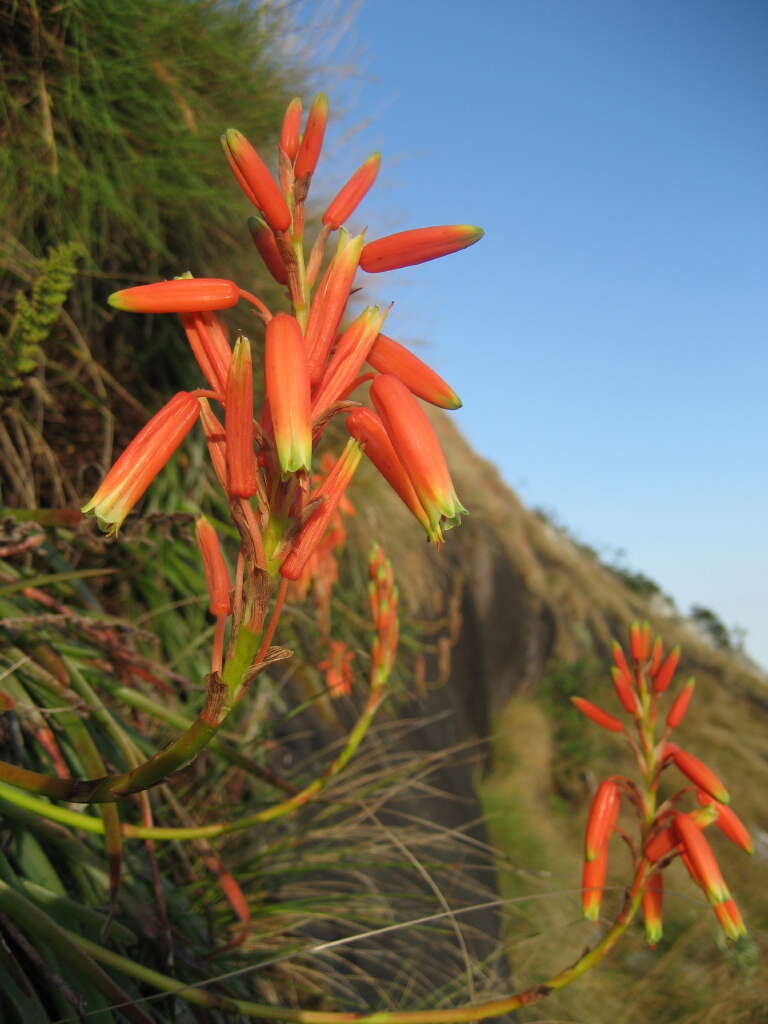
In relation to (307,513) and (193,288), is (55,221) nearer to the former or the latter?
(193,288)

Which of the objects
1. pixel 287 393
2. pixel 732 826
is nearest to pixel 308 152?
pixel 287 393

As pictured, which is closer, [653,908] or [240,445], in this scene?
[240,445]

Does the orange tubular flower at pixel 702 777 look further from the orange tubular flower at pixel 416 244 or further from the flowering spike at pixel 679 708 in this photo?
the orange tubular flower at pixel 416 244

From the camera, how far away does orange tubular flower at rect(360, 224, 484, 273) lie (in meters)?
0.82

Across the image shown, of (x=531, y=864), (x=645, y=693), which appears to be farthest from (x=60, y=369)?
(x=531, y=864)

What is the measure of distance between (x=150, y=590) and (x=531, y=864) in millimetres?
4500

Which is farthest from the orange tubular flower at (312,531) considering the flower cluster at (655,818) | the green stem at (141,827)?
the flower cluster at (655,818)

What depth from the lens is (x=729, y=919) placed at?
4.04ft

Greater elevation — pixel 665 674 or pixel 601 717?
pixel 665 674

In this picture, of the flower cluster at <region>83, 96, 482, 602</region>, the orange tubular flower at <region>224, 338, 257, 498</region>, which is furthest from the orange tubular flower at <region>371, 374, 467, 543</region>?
the orange tubular flower at <region>224, 338, 257, 498</region>

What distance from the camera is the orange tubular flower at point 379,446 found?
2.57 ft

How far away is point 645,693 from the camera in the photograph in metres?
1.40

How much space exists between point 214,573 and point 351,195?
17.9 inches

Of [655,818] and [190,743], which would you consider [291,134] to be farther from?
[655,818]
